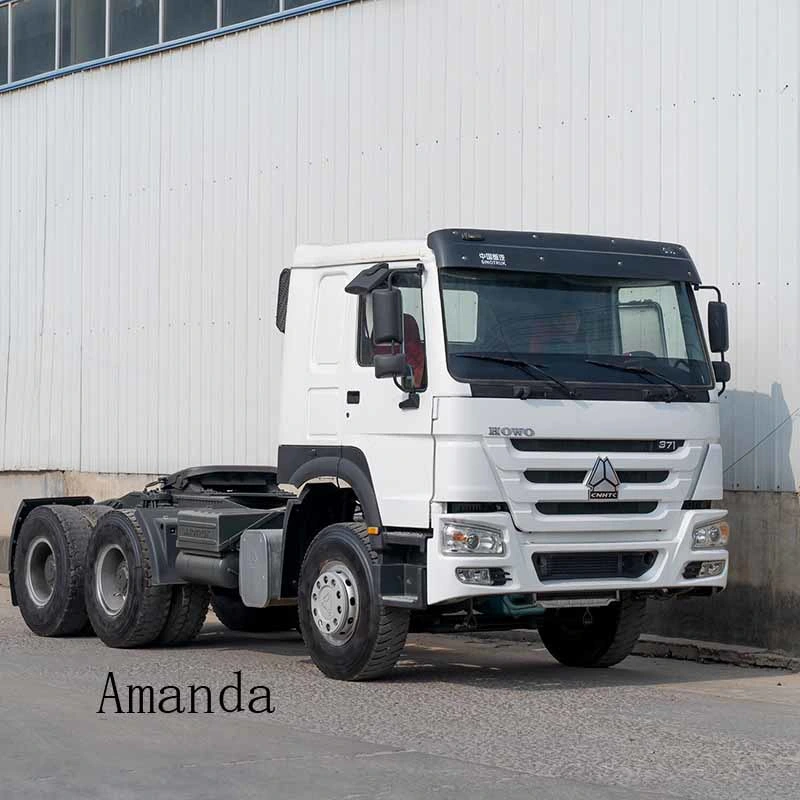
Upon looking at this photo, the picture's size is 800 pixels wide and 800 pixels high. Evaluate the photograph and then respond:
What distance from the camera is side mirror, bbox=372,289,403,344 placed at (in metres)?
10.7

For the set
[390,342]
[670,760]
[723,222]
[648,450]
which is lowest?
[670,760]

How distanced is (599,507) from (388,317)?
201cm

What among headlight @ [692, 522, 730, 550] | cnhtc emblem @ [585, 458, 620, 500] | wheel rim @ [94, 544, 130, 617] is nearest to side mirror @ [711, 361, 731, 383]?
headlight @ [692, 522, 730, 550]

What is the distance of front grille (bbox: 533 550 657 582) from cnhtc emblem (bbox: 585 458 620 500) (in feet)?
1.38

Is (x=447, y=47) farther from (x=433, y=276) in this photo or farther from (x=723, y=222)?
(x=433, y=276)

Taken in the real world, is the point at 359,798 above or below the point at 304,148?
below

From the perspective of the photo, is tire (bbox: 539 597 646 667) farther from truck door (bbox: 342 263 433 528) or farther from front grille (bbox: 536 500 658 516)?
truck door (bbox: 342 263 433 528)

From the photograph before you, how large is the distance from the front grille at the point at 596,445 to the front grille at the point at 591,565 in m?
0.72

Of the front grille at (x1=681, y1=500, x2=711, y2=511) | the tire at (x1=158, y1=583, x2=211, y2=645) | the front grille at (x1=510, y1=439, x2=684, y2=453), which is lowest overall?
the tire at (x1=158, y1=583, x2=211, y2=645)

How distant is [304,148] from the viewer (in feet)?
60.3

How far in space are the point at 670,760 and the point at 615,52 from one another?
8426 millimetres

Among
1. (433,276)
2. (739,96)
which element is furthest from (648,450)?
(739,96)

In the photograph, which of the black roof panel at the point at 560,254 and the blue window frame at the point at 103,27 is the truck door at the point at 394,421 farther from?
the blue window frame at the point at 103,27

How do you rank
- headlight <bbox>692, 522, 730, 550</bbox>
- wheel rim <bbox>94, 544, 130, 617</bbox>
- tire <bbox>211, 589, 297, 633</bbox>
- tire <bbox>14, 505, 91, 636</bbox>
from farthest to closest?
tire <bbox>211, 589, 297, 633</bbox> < tire <bbox>14, 505, 91, 636</bbox> < wheel rim <bbox>94, 544, 130, 617</bbox> < headlight <bbox>692, 522, 730, 550</bbox>
